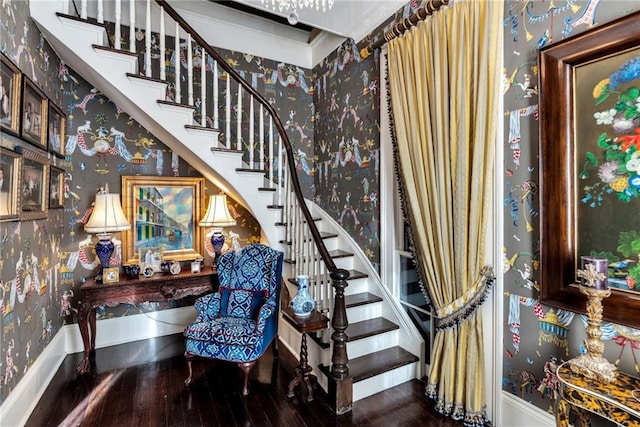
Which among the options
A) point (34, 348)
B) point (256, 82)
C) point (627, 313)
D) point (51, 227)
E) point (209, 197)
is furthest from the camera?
point (256, 82)

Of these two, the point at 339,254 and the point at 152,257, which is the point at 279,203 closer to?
the point at 339,254

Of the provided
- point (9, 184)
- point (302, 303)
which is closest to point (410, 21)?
point (302, 303)

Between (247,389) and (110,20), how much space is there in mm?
3799

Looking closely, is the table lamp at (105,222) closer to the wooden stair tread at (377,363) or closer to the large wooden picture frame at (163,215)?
the large wooden picture frame at (163,215)

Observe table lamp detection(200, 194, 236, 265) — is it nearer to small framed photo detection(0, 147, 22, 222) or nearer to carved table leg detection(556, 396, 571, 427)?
small framed photo detection(0, 147, 22, 222)

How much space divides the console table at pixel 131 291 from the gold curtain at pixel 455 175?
2.14 meters

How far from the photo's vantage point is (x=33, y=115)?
223 centimetres

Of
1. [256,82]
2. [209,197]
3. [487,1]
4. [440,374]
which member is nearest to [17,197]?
[209,197]

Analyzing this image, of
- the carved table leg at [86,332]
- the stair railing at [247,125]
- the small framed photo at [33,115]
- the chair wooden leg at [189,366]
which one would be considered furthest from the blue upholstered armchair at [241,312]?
the small framed photo at [33,115]

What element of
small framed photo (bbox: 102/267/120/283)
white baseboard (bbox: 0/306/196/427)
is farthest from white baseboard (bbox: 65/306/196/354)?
small framed photo (bbox: 102/267/120/283)

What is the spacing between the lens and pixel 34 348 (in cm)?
232

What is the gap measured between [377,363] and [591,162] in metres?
1.94

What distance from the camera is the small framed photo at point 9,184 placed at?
5.90 feet

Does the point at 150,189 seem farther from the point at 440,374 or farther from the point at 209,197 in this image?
the point at 440,374
